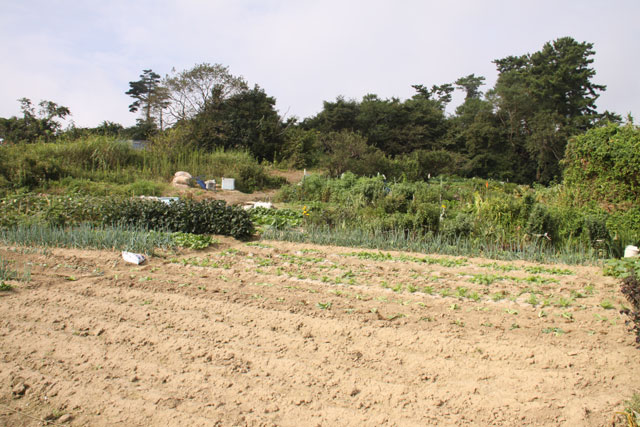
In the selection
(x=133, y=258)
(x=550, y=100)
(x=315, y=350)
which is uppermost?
(x=550, y=100)

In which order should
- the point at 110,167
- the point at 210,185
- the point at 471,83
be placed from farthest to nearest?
the point at 471,83, the point at 110,167, the point at 210,185

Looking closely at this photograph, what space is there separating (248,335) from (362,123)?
22129mm

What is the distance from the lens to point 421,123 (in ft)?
81.1

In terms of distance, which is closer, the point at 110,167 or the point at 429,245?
the point at 429,245

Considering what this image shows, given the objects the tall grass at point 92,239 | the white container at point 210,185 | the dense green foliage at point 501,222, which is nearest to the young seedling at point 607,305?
the dense green foliage at point 501,222

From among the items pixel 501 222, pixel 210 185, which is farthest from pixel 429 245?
pixel 210 185

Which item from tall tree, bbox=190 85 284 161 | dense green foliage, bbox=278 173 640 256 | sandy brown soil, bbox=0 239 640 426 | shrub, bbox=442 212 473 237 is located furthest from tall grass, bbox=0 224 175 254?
tall tree, bbox=190 85 284 161

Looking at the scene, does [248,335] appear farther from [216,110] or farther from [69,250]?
[216,110]

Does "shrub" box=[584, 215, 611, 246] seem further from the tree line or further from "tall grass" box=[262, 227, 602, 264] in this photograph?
the tree line

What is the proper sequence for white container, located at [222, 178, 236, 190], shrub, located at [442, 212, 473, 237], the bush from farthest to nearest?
white container, located at [222, 178, 236, 190]
the bush
shrub, located at [442, 212, 473, 237]

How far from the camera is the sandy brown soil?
2.52m

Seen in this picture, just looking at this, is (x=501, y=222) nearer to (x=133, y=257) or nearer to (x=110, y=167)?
(x=133, y=257)

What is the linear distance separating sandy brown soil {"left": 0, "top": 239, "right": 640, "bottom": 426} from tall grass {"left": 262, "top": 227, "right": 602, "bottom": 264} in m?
0.79

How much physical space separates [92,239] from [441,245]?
4.73 m
